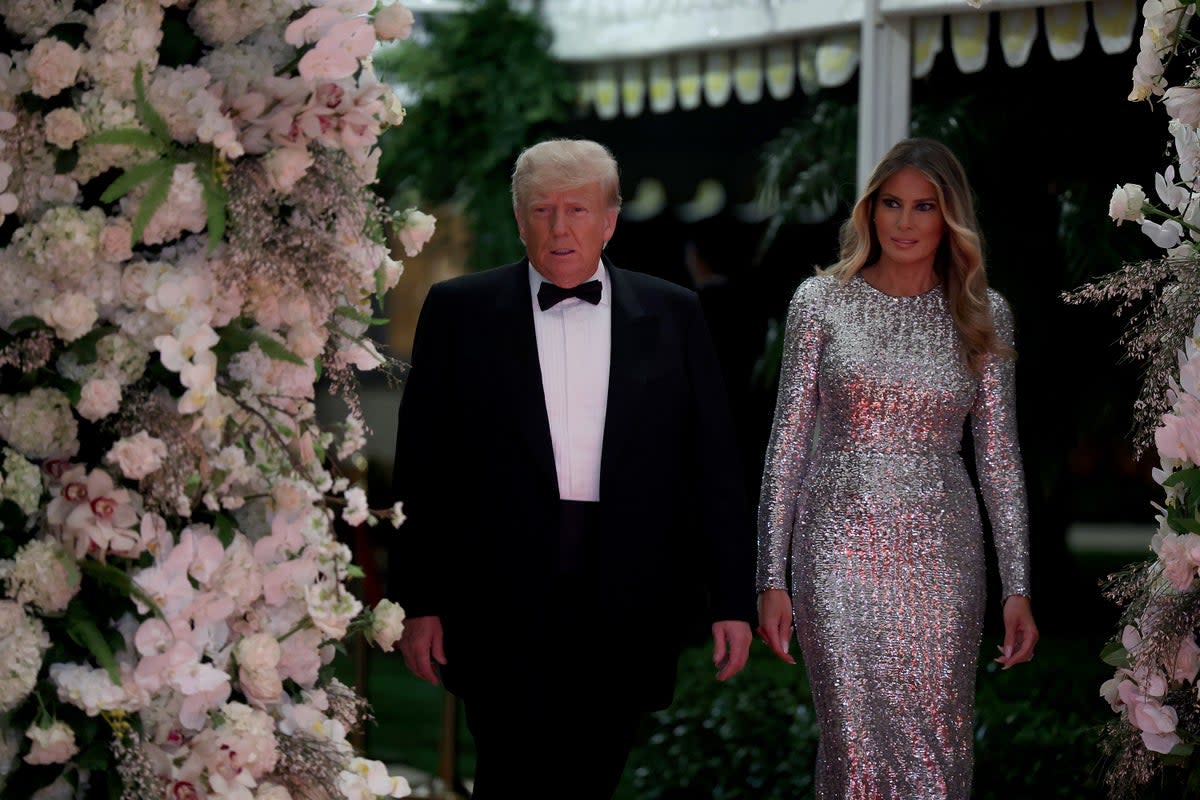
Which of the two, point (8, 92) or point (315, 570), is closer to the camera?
point (8, 92)

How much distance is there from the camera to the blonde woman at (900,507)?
434 centimetres

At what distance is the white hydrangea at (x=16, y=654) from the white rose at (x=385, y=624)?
65 centimetres

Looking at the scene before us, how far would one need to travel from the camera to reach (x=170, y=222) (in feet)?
8.92

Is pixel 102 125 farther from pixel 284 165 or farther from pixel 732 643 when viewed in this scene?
pixel 732 643

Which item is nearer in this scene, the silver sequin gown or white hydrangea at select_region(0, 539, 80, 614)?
white hydrangea at select_region(0, 539, 80, 614)

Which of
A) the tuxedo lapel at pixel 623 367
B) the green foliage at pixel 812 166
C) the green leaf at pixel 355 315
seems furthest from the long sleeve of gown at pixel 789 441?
the green foliage at pixel 812 166

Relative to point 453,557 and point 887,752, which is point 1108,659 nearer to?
point 887,752

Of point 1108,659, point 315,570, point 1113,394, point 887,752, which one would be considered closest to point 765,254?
point 1113,394

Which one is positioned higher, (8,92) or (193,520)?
(8,92)

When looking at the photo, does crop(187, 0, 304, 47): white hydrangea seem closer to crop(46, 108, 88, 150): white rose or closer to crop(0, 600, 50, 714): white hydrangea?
crop(46, 108, 88, 150): white rose

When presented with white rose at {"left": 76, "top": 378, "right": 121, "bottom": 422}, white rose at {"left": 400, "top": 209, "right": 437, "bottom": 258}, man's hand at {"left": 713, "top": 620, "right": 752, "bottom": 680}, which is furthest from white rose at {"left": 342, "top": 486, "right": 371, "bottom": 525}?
man's hand at {"left": 713, "top": 620, "right": 752, "bottom": 680}

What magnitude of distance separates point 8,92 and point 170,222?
296mm

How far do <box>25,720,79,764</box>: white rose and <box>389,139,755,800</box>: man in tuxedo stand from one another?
5.10ft

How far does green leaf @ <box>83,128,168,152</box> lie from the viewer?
2631mm
